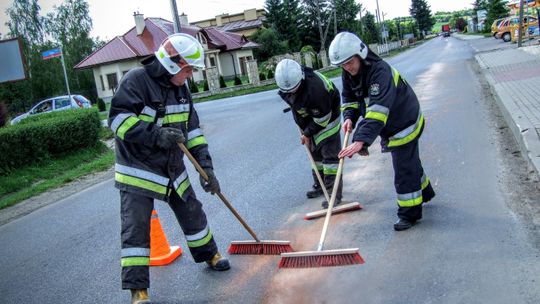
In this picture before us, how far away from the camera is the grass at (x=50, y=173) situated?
9.59m

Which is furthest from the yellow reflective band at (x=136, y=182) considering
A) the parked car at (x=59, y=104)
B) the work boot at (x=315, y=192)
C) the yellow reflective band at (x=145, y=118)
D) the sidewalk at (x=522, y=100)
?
the parked car at (x=59, y=104)

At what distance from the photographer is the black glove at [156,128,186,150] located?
383cm

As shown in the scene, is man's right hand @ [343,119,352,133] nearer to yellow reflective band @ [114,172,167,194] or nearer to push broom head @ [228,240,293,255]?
push broom head @ [228,240,293,255]

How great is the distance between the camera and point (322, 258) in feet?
13.5

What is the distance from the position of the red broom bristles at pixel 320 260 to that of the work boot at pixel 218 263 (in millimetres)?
494

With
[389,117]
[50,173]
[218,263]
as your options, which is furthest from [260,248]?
[50,173]

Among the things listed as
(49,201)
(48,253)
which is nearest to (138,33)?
(49,201)

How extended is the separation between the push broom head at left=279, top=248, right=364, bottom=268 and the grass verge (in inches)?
251

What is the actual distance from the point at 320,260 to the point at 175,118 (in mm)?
1582

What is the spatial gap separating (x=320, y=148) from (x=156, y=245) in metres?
2.15

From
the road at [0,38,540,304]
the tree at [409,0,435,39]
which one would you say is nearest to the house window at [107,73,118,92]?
the road at [0,38,540,304]

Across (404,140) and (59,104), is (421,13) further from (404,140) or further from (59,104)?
(404,140)

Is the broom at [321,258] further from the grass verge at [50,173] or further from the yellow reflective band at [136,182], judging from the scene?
the grass verge at [50,173]

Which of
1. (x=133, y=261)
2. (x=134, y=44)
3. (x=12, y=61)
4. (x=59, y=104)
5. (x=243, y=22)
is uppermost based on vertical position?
(x=243, y=22)
